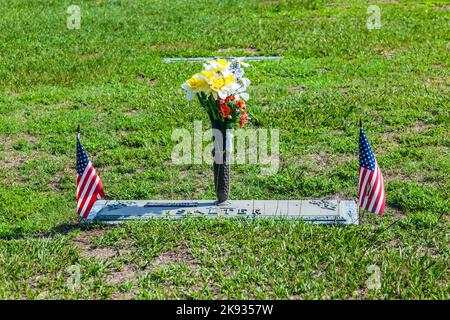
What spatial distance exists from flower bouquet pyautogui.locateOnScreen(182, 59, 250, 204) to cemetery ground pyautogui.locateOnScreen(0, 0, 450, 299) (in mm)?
636

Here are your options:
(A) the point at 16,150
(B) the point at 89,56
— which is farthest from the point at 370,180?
(B) the point at 89,56

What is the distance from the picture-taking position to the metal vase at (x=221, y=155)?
804cm

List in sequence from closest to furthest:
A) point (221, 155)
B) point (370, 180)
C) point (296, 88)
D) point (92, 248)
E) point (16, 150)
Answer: point (370, 180) < point (92, 248) < point (221, 155) < point (16, 150) < point (296, 88)

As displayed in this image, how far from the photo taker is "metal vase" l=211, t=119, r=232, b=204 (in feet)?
26.4

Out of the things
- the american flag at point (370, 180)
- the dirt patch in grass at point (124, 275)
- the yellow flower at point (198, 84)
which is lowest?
the dirt patch in grass at point (124, 275)

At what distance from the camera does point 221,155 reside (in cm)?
807

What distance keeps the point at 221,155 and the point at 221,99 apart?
623 millimetres

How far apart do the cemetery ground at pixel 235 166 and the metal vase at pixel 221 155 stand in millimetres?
473

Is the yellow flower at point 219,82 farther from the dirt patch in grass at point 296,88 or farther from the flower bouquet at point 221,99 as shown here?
the dirt patch in grass at point 296,88

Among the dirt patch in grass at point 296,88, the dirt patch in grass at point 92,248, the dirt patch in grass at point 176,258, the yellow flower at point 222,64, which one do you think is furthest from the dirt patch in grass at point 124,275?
the dirt patch in grass at point 296,88

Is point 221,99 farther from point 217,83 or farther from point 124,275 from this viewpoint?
point 124,275
